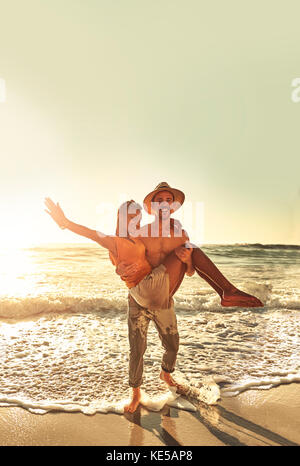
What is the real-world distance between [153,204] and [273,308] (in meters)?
7.54

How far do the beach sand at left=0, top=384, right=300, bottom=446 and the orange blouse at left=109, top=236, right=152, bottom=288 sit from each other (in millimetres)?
1258

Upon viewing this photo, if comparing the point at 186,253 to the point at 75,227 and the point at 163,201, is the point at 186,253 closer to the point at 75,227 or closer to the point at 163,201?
the point at 163,201

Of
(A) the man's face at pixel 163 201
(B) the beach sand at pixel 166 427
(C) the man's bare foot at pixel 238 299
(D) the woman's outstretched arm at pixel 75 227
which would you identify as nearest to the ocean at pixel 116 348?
(B) the beach sand at pixel 166 427

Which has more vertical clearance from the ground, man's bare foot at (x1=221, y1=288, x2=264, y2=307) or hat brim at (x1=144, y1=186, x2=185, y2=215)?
hat brim at (x1=144, y1=186, x2=185, y2=215)

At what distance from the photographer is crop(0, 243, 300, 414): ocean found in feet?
11.6

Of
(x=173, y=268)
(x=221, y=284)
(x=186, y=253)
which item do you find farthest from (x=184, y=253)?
(x=221, y=284)

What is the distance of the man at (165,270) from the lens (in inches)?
117

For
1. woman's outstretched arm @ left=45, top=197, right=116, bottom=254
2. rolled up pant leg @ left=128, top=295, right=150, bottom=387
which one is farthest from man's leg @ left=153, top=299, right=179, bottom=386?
woman's outstretched arm @ left=45, top=197, right=116, bottom=254

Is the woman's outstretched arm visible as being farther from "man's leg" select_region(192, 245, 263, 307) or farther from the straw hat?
"man's leg" select_region(192, 245, 263, 307)

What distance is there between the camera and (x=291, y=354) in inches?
193
